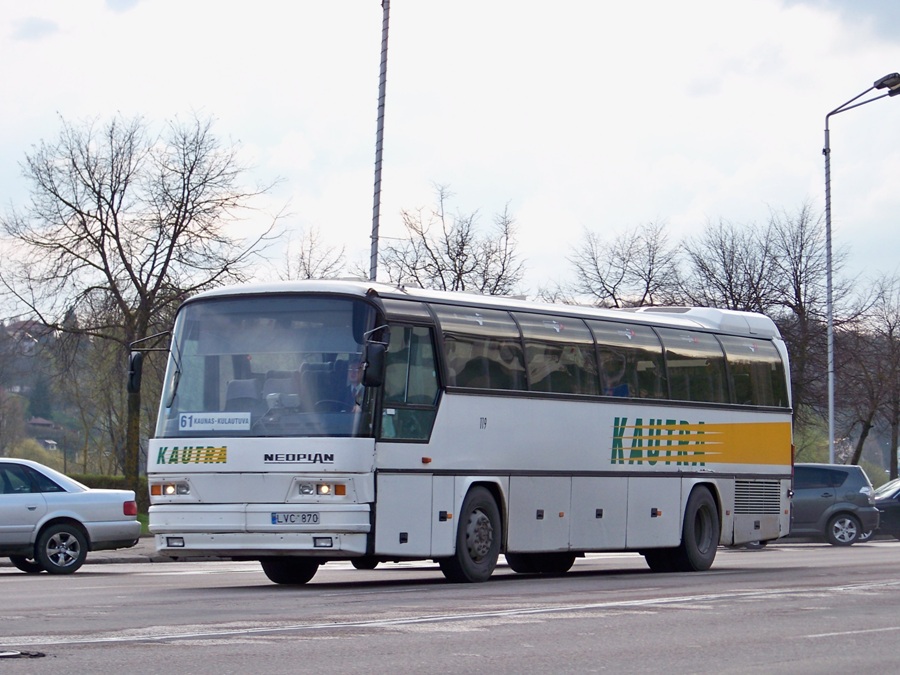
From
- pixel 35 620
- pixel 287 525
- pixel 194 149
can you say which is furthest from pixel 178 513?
pixel 194 149

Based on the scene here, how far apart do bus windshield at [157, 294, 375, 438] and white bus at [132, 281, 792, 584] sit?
0.07ft

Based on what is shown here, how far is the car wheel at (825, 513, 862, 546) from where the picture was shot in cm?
3325

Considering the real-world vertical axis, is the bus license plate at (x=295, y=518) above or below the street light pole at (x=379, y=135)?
below

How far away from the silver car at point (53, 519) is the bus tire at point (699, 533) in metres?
7.54

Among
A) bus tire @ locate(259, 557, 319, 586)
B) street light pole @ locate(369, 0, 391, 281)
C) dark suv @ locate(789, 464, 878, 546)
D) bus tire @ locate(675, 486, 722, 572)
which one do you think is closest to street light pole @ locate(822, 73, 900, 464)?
dark suv @ locate(789, 464, 878, 546)

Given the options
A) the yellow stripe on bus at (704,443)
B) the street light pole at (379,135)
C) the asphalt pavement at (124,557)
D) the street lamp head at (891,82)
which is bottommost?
the asphalt pavement at (124,557)

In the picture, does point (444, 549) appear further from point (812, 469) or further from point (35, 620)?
point (812, 469)

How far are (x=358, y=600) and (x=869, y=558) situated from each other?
13.5 metres

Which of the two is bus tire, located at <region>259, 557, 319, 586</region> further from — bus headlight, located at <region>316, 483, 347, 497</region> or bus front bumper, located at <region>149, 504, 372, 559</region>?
bus headlight, located at <region>316, 483, 347, 497</region>

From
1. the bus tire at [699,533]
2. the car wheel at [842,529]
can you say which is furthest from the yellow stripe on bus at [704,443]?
the car wheel at [842,529]

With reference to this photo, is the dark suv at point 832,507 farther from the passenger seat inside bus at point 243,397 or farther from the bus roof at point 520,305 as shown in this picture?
the passenger seat inside bus at point 243,397

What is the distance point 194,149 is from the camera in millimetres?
40438

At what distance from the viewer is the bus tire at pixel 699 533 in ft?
69.8

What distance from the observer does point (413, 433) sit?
16.8m
